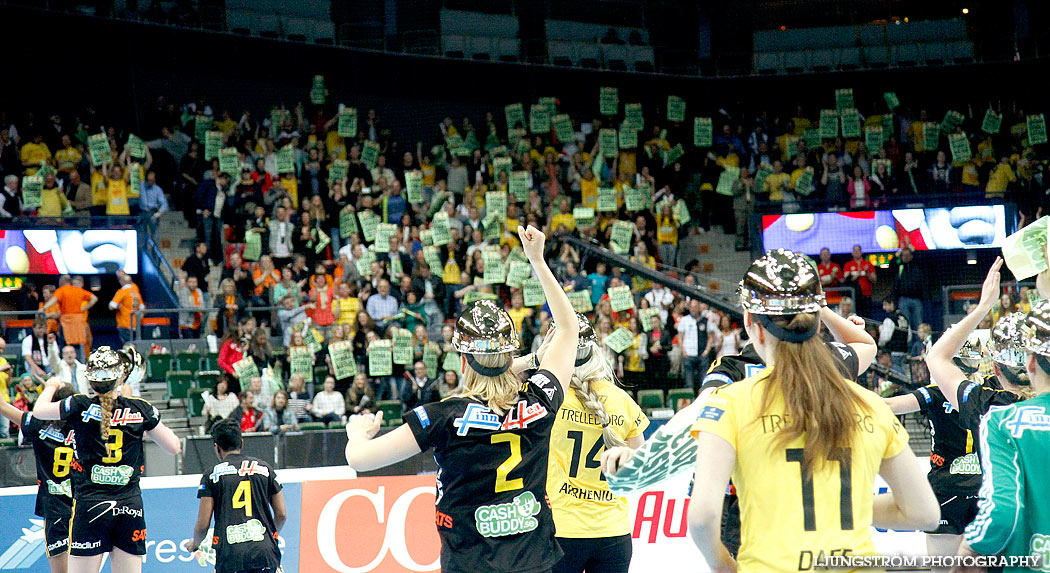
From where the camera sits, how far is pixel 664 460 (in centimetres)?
330

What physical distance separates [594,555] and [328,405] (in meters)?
8.39

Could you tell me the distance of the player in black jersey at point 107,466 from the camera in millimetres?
7273

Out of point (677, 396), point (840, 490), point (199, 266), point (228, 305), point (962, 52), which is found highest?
point (962, 52)

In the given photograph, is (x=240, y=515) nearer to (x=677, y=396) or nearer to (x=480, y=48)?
(x=677, y=396)

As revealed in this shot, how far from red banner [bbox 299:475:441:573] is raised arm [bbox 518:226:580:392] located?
5.12 meters

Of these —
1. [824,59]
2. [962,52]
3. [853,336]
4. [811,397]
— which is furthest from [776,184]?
[811,397]

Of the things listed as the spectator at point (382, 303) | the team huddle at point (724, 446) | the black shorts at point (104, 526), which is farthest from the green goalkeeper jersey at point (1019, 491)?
the spectator at point (382, 303)

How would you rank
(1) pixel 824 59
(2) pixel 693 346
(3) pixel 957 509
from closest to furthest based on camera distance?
(3) pixel 957 509 → (2) pixel 693 346 → (1) pixel 824 59

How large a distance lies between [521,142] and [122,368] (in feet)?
47.3

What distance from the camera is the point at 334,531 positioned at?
920 centimetres

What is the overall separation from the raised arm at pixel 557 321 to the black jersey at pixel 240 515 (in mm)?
3267

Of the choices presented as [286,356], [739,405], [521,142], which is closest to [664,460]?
[739,405]

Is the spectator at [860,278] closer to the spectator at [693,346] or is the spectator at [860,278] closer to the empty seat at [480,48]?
the spectator at [693,346]

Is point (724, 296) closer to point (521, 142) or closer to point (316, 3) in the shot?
point (521, 142)
